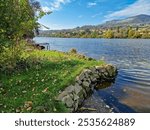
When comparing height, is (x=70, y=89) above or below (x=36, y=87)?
below

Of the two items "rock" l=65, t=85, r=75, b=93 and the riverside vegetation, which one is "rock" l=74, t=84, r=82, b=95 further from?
the riverside vegetation

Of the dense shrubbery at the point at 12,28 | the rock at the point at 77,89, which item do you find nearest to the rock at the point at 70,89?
the rock at the point at 77,89

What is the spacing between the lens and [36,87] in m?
16.9

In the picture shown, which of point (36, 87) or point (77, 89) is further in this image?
point (77, 89)

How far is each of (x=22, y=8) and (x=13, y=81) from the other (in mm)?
5151

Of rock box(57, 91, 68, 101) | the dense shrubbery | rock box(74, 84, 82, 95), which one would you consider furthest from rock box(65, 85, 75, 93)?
the dense shrubbery

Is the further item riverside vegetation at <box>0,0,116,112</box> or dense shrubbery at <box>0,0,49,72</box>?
dense shrubbery at <box>0,0,49,72</box>

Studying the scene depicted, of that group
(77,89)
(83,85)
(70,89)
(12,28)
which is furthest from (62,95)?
(12,28)

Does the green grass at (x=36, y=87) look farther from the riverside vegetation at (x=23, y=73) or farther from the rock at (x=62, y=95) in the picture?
the rock at (x=62, y=95)

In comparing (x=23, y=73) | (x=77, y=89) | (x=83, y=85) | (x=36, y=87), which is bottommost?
(x=83, y=85)

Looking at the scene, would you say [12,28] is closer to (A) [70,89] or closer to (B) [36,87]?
(B) [36,87]

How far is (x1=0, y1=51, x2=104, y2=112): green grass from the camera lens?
14172 millimetres

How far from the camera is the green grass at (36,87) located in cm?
1417

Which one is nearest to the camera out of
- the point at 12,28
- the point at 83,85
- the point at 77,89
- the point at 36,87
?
the point at 36,87
